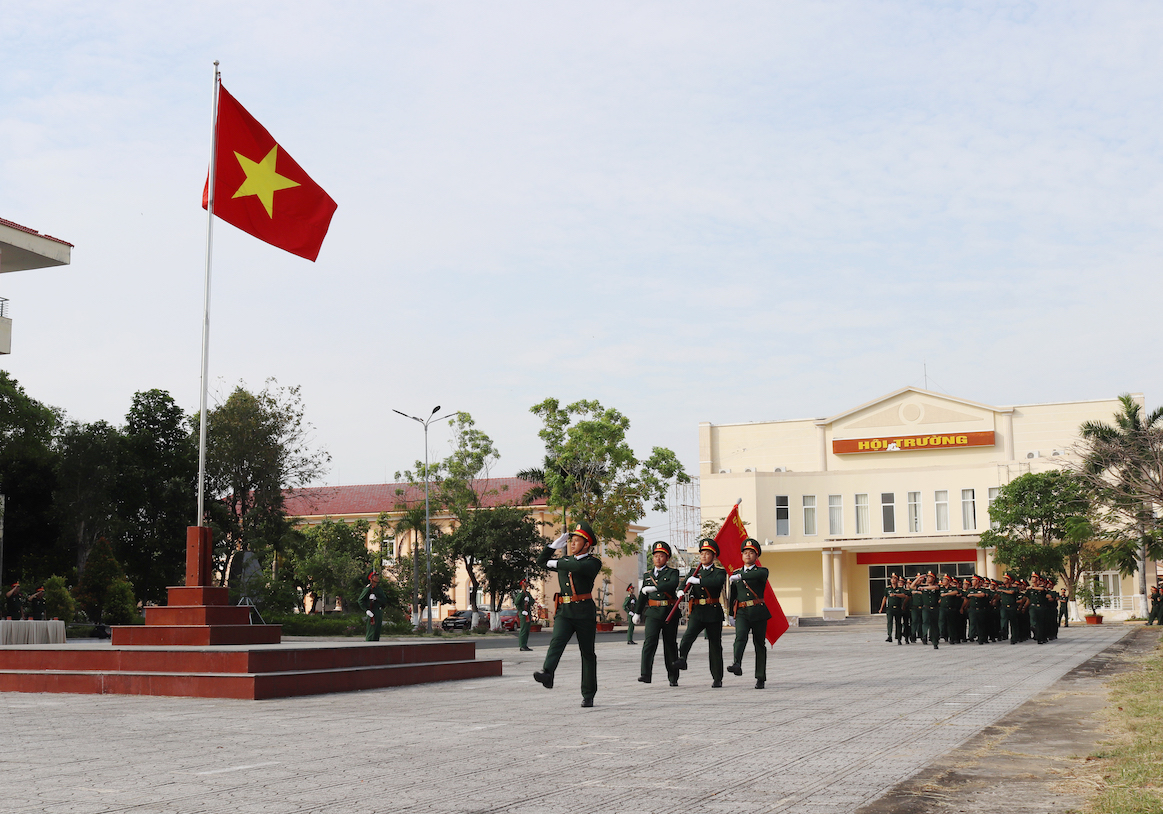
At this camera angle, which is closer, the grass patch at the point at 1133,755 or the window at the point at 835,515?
the grass patch at the point at 1133,755

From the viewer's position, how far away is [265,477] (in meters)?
44.1

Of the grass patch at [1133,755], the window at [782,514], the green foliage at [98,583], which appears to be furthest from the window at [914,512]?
the grass patch at [1133,755]

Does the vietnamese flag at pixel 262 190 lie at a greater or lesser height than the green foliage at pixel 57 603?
greater

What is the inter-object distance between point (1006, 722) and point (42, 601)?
2509 centimetres

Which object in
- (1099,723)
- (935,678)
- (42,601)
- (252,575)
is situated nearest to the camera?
(1099,723)

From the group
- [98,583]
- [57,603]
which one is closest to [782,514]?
[98,583]

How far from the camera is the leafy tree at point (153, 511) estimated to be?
42.4m

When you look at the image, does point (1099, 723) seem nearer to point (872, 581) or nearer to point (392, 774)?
point (392, 774)

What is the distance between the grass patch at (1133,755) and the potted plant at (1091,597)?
34.8 meters

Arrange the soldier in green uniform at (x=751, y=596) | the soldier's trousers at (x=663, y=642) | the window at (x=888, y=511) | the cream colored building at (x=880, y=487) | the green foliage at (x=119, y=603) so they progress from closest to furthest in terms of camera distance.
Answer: the soldier's trousers at (x=663, y=642) → the soldier in green uniform at (x=751, y=596) → the green foliage at (x=119, y=603) → the cream colored building at (x=880, y=487) → the window at (x=888, y=511)

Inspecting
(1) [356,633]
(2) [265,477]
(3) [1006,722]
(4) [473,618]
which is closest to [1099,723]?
(3) [1006,722]

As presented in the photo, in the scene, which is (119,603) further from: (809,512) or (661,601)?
(809,512)

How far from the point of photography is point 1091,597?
45750 millimetres

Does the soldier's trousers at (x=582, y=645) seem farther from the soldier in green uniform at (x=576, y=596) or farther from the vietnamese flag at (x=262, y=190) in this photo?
the vietnamese flag at (x=262, y=190)
